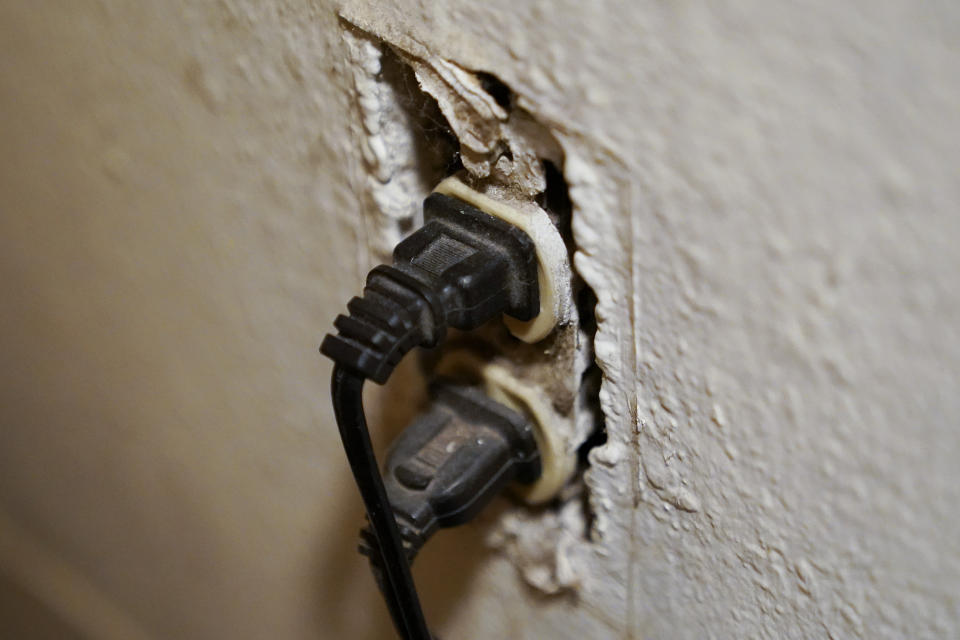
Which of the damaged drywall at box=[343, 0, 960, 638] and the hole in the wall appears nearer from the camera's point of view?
the damaged drywall at box=[343, 0, 960, 638]

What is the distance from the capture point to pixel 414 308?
12.5 inches

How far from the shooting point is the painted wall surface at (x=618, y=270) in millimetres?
239

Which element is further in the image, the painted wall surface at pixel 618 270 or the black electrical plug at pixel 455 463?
the black electrical plug at pixel 455 463

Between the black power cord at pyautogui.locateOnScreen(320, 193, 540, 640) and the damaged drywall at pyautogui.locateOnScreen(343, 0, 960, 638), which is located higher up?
the damaged drywall at pyautogui.locateOnScreen(343, 0, 960, 638)

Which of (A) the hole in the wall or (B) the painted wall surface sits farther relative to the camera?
(A) the hole in the wall

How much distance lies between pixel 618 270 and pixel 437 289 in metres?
0.06

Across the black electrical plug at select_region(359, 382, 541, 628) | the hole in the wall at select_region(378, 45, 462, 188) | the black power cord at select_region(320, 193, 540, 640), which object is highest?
the hole in the wall at select_region(378, 45, 462, 188)

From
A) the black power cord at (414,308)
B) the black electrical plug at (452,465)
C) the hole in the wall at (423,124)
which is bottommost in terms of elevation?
the black electrical plug at (452,465)

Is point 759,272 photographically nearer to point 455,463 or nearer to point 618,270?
point 618,270

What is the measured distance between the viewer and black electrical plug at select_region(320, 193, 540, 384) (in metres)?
0.31

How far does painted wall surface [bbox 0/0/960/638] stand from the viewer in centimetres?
24

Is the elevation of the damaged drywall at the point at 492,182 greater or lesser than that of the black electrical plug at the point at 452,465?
greater

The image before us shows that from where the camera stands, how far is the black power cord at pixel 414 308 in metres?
0.31

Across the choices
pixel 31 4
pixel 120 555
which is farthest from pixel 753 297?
pixel 120 555
